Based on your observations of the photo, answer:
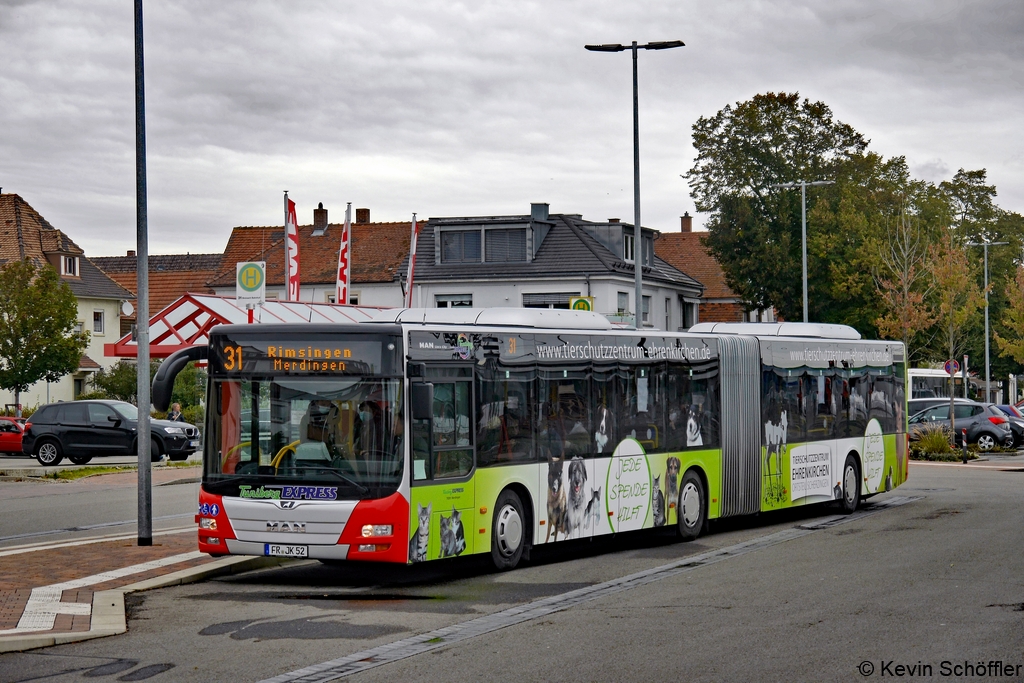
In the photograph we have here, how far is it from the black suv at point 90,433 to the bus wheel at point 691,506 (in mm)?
20727

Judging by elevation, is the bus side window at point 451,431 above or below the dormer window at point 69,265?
below

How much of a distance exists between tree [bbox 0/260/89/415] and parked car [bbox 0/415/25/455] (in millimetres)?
11622

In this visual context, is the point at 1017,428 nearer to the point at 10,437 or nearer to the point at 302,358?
the point at 10,437

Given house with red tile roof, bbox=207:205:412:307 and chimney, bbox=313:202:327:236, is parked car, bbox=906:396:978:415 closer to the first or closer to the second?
house with red tile roof, bbox=207:205:412:307

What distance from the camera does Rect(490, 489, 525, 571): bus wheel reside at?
1397cm

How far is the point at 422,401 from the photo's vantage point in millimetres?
12703

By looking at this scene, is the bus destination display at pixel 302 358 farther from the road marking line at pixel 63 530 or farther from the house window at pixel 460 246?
the house window at pixel 460 246

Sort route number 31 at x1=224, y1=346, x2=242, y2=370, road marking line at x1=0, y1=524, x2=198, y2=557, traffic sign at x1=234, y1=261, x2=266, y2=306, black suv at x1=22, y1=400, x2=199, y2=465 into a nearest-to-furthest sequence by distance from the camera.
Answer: route number 31 at x1=224, y1=346, x2=242, y2=370
road marking line at x1=0, y1=524, x2=198, y2=557
traffic sign at x1=234, y1=261, x2=266, y2=306
black suv at x1=22, y1=400, x2=199, y2=465

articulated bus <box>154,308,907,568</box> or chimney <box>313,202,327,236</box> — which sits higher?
chimney <box>313,202,327,236</box>

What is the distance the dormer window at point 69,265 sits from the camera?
71.4 meters

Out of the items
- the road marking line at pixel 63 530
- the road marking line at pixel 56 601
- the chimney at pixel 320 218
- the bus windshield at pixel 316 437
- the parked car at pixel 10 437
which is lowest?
the road marking line at pixel 63 530

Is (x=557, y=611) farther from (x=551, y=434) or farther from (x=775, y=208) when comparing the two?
(x=775, y=208)

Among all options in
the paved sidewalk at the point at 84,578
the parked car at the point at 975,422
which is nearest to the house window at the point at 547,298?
the parked car at the point at 975,422

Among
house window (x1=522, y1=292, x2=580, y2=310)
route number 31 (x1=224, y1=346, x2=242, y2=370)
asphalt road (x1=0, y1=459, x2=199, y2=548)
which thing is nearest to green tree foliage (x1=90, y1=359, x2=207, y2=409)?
house window (x1=522, y1=292, x2=580, y2=310)
